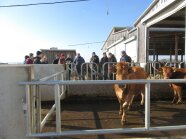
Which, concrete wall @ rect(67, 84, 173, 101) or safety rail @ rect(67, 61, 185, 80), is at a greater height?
safety rail @ rect(67, 61, 185, 80)

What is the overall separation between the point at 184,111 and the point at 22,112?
5.84 metres

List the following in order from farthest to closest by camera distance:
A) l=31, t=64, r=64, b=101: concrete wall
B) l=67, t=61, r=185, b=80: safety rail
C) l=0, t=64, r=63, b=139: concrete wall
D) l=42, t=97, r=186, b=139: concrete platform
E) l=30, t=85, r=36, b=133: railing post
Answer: l=67, t=61, r=185, b=80: safety rail < l=31, t=64, r=64, b=101: concrete wall < l=42, t=97, r=186, b=139: concrete platform < l=30, t=85, r=36, b=133: railing post < l=0, t=64, r=63, b=139: concrete wall

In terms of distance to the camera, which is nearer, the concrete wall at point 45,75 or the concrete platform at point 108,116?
the concrete platform at point 108,116

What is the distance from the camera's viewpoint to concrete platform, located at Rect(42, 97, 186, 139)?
5781mm

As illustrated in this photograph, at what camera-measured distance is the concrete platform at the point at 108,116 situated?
5.78m

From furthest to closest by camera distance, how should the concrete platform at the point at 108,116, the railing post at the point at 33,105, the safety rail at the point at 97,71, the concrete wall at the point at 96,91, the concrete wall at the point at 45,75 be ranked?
the safety rail at the point at 97,71 → the concrete wall at the point at 96,91 → the concrete wall at the point at 45,75 → the concrete platform at the point at 108,116 → the railing post at the point at 33,105

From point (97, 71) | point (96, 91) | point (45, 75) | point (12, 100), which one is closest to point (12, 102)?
point (12, 100)

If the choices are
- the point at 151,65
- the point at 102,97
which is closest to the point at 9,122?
the point at 102,97

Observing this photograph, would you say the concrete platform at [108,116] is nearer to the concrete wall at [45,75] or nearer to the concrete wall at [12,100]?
the concrete wall at [45,75]

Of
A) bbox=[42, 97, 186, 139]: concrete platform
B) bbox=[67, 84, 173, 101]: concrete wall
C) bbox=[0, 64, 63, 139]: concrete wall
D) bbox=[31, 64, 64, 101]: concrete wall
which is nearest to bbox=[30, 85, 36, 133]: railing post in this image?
bbox=[0, 64, 63, 139]: concrete wall

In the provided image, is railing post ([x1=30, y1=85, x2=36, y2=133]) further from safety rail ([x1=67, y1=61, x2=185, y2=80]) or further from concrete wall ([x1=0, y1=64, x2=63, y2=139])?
safety rail ([x1=67, y1=61, x2=185, y2=80])

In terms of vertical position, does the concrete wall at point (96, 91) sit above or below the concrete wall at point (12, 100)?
below

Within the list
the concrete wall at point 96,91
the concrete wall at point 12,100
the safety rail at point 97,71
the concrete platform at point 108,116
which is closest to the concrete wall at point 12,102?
the concrete wall at point 12,100

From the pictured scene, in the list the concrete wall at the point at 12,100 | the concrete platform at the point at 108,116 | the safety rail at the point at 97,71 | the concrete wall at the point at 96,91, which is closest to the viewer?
the concrete wall at the point at 12,100
